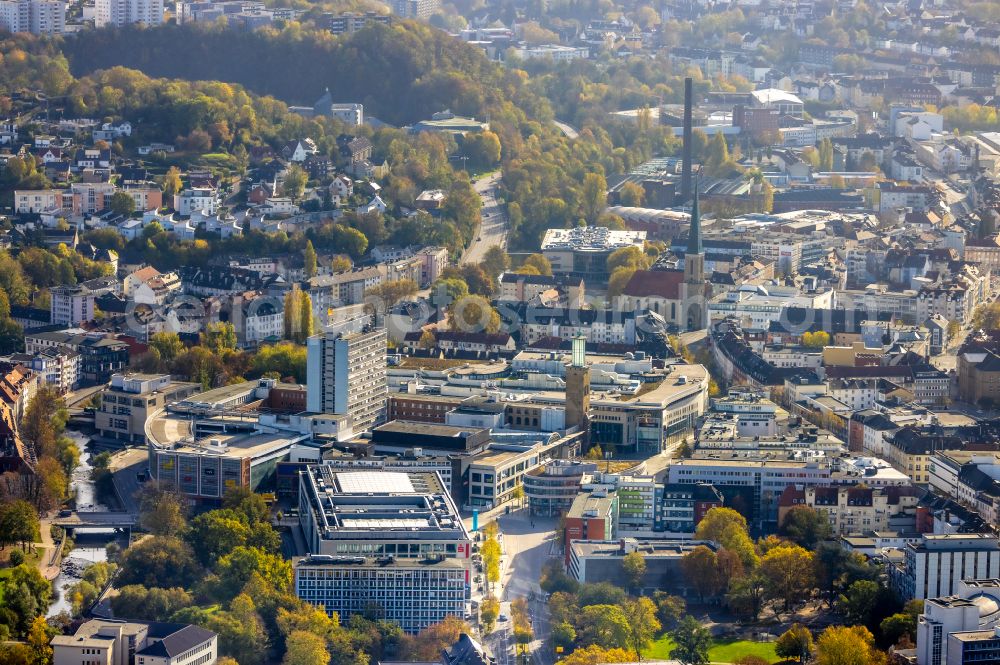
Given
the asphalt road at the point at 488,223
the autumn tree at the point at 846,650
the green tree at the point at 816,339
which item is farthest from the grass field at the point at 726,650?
the asphalt road at the point at 488,223

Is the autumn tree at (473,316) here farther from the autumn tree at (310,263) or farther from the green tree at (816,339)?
the green tree at (816,339)

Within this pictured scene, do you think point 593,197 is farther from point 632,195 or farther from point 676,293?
point 676,293

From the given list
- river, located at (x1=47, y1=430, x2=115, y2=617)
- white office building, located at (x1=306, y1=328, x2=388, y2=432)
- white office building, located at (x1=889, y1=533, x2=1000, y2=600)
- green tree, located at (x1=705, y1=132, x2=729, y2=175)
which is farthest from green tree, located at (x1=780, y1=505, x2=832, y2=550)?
green tree, located at (x1=705, y1=132, x2=729, y2=175)

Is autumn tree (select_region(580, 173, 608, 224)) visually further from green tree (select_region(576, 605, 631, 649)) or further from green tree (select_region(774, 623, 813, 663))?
green tree (select_region(774, 623, 813, 663))

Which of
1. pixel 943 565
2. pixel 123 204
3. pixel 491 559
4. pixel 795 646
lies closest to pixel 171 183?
pixel 123 204

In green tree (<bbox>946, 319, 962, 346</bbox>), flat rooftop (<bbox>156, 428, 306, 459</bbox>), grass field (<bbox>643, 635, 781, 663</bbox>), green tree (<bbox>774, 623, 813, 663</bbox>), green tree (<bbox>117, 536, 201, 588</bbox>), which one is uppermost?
green tree (<bbox>946, 319, 962, 346</bbox>)

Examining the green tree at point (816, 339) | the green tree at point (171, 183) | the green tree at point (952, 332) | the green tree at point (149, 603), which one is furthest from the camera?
the green tree at point (171, 183)
